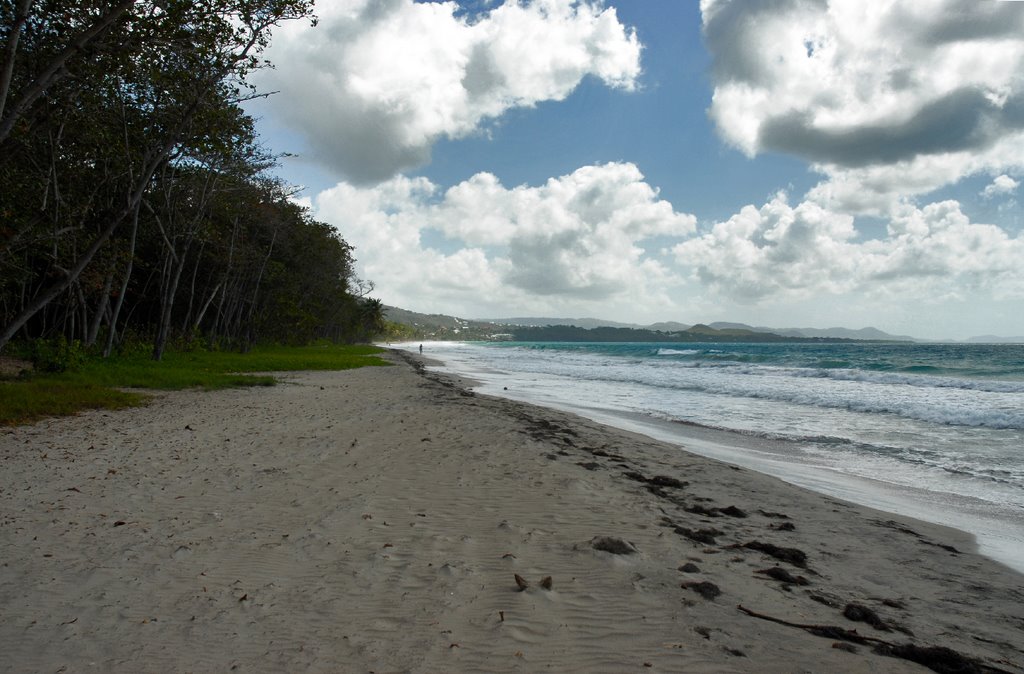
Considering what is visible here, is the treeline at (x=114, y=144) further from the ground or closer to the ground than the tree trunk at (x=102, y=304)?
further from the ground

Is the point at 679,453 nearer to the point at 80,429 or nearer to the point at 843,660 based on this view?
the point at 843,660

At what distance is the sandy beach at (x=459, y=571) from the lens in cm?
312

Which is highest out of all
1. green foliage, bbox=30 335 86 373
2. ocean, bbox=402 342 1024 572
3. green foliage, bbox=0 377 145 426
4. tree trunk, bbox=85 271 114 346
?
tree trunk, bbox=85 271 114 346

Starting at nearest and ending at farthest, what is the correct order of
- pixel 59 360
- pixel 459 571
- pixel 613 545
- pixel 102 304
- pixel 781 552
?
pixel 459 571 → pixel 613 545 → pixel 781 552 → pixel 59 360 → pixel 102 304

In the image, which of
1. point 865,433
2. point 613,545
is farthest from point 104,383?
point 865,433

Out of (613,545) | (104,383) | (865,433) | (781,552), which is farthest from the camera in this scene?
(104,383)

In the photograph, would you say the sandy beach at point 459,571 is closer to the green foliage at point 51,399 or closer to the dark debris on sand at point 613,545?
the dark debris on sand at point 613,545

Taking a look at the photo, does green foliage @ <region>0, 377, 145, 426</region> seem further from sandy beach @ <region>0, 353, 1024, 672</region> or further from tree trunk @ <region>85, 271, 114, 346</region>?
tree trunk @ <region>85, 271, 114, 346</region>

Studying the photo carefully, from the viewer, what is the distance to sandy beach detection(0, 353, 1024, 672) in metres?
3.12

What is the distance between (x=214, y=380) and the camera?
1806cm

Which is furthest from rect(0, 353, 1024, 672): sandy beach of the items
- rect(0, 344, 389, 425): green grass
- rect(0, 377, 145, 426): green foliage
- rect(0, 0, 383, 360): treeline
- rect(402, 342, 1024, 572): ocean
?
rect(0, 0, 383, 360): treeline

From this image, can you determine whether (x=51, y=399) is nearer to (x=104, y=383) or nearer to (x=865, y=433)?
(x=104, y=383)

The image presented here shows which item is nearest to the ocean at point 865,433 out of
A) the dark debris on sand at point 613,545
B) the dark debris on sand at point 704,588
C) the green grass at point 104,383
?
the dark debris on sand at point 704,588

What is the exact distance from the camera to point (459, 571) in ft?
13.7
